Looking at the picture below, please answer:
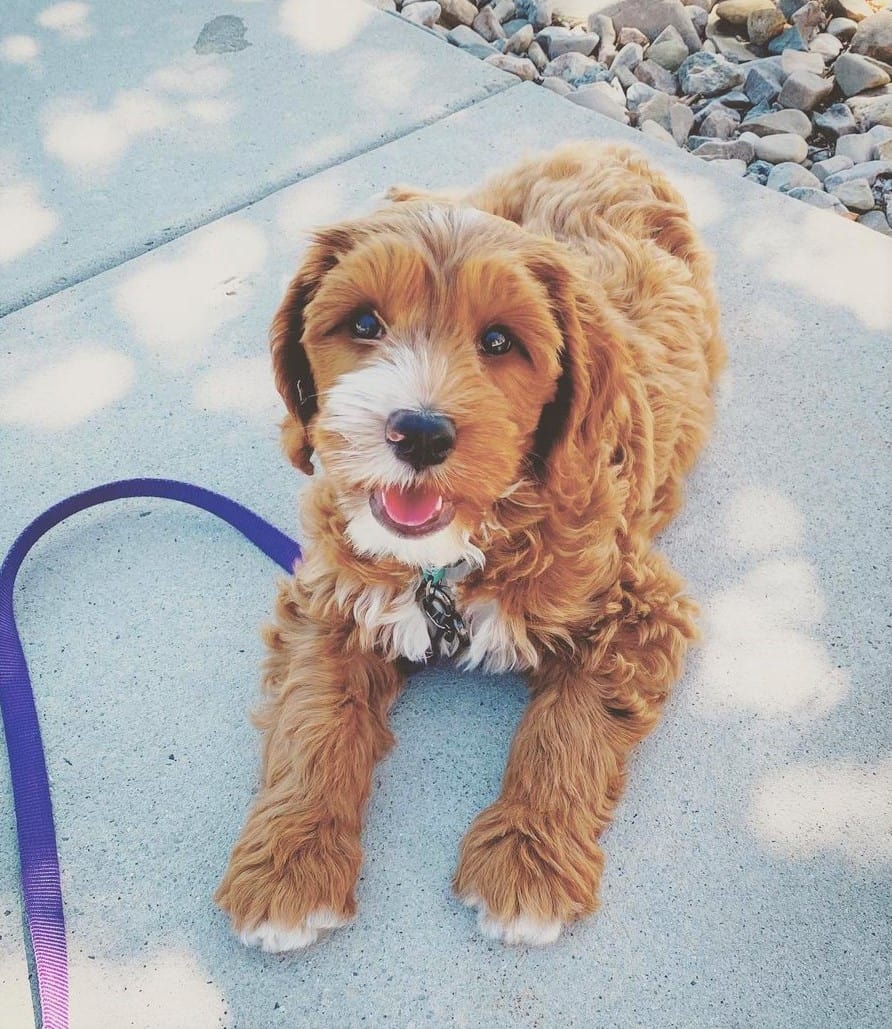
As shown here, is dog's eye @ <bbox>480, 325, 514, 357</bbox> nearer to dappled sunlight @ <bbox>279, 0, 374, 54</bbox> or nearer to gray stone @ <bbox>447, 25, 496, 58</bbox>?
dappled sunlight @ <bbox>279, 0, 374, 54</bbox>

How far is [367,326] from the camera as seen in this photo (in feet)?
7.27

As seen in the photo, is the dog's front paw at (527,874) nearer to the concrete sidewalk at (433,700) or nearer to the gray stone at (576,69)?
the concrete sidewalk at (433,700)

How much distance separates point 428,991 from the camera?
2.08 meters

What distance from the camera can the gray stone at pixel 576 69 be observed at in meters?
5.59

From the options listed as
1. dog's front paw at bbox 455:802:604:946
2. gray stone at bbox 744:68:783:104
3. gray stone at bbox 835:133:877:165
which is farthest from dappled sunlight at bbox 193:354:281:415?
gray stone at bbox 744:68:783:104

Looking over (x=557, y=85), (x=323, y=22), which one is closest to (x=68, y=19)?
(x=323, y=22)

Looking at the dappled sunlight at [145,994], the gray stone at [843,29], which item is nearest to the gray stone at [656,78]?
the gray stone at [843,29]

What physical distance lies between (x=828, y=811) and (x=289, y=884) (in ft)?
4.42

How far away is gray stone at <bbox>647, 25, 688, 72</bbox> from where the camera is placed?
584cm

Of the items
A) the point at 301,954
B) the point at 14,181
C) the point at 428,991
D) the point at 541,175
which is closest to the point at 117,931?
the point at 301,954

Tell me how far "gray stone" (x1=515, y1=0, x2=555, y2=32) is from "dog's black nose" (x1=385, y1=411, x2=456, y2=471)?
508 centimetres

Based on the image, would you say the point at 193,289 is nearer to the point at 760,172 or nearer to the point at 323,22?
the point at 323,22

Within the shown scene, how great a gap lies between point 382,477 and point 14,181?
3455mm

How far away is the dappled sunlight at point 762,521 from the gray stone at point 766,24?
13.5 ft
